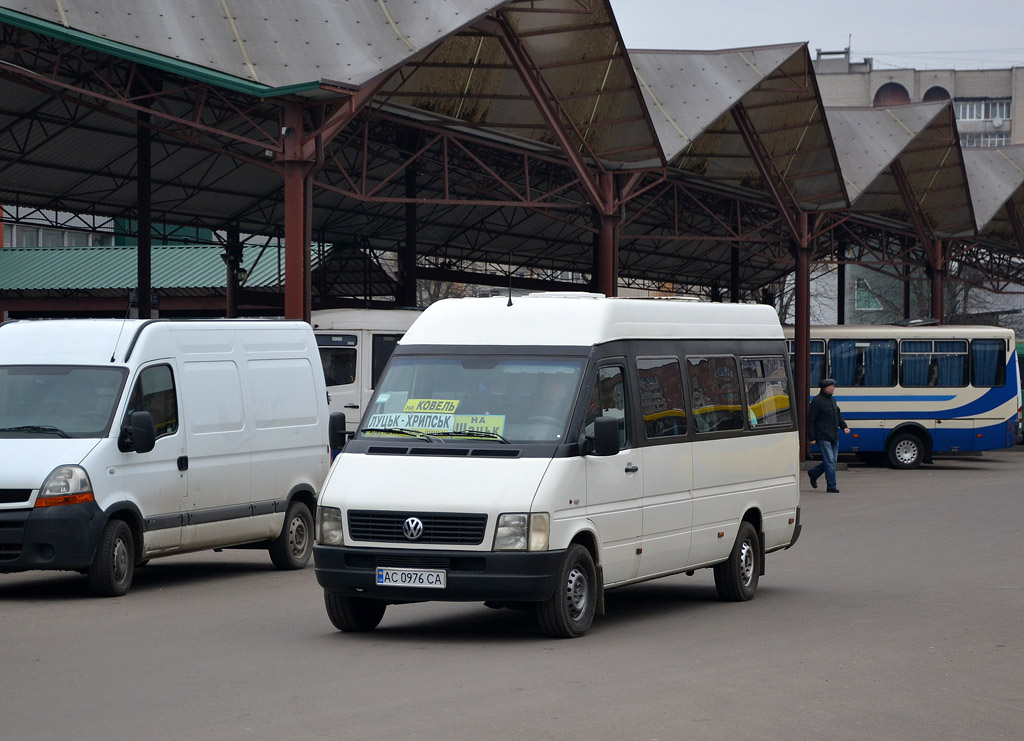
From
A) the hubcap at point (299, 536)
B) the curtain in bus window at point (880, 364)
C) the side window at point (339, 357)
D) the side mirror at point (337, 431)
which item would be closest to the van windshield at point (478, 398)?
the side mirror at point (337, 431)

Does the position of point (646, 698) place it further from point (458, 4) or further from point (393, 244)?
point (393, 244)

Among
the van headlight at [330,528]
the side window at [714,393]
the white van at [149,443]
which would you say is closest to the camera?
the van headlight at [330,528]

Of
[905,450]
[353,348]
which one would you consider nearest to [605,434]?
[353,348]

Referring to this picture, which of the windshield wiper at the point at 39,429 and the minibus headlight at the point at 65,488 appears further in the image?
the windshield wiper at the point at 39,429

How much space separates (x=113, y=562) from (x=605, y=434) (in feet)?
15.6

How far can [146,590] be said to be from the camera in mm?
13438

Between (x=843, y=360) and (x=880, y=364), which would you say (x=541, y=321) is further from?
(x=843, y=360)

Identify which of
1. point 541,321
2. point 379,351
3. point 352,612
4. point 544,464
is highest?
point 379,351

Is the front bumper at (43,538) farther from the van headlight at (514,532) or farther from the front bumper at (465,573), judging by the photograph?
the van headlight at (514,532)

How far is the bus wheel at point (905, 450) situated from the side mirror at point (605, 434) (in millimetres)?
25806

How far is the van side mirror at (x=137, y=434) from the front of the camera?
41.9 ft

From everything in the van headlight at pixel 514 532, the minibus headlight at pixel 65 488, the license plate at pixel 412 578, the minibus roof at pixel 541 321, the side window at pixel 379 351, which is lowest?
the license plate at pixel 412 578

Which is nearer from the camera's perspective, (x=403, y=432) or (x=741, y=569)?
(x=403, y=432)

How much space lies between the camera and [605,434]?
10.2 metres
